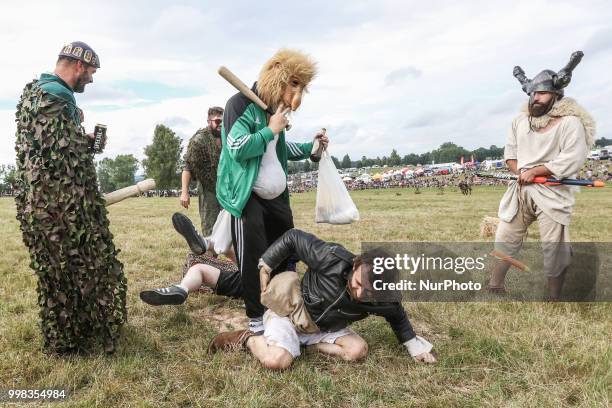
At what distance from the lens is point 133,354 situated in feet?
10.6

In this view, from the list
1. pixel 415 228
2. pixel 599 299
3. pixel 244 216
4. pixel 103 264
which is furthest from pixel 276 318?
pixel 415 228

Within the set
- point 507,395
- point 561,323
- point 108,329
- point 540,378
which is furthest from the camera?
point 561,323

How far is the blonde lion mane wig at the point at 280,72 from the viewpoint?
11.1 ft

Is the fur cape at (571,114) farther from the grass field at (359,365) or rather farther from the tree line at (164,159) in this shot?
the tree line at (164,159)

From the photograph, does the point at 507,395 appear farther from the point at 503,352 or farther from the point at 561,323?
the point at 561,323

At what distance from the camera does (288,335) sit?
3271 millimetres

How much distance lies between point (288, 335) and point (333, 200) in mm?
1273

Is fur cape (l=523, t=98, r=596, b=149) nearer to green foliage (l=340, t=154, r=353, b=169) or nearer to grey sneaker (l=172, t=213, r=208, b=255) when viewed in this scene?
grey sneaker (l=172, t=213, r=208, b=255)

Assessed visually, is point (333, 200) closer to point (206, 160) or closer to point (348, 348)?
point (348, 348)

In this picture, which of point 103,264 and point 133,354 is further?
point 133,354

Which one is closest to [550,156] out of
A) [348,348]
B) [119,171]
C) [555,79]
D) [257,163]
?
[555,79]

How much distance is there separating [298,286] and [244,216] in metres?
0.72

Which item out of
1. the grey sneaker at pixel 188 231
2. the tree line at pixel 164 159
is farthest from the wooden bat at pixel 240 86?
the tree line at pixel 164 159

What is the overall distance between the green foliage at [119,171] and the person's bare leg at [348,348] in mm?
91905
